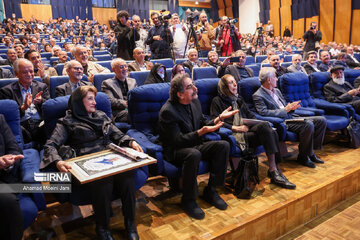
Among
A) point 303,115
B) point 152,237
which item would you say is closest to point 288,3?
point 303,115

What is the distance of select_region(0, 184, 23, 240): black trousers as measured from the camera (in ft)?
4.05

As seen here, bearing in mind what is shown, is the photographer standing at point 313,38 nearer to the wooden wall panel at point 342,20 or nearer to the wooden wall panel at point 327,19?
the wooden wall panel at point 342,20

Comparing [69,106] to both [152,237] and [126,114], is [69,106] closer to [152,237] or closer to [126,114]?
[126,114]

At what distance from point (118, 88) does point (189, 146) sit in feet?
3.54

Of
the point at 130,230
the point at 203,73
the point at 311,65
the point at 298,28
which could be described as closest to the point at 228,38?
the point at 311,65

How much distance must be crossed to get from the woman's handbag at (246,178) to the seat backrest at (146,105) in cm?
70

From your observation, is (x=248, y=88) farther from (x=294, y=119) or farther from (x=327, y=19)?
(x=327, y=19)

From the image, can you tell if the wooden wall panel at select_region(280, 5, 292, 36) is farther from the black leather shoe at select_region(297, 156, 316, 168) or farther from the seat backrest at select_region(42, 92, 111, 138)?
the seat backrest at select_region(42, 92, 111, 138)

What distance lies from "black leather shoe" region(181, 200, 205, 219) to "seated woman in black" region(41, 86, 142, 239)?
38 cm

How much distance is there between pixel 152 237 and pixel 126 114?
1112mm

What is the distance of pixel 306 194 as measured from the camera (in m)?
1.94

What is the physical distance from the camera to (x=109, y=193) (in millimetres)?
1488

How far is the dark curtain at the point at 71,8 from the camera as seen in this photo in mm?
14328

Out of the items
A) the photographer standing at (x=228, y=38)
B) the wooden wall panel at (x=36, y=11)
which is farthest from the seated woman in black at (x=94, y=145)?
the wooden wall panel at (x=36, y=11)
